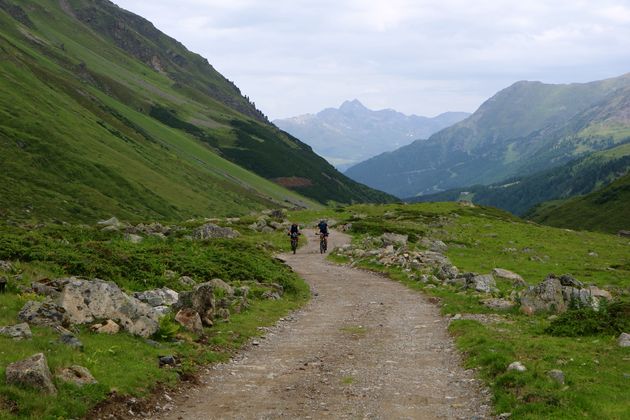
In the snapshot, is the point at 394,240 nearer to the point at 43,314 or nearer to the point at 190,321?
the point at 190,321

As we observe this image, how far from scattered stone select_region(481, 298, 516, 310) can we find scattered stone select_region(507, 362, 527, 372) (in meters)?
10.6

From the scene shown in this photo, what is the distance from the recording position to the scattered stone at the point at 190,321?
779 inches

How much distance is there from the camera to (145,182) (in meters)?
130

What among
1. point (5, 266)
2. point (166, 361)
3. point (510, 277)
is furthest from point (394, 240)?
point (166, 361)

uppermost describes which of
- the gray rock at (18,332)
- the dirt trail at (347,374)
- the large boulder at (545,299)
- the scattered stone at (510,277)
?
the gray rock at (18,332)

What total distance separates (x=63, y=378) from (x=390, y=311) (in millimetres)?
17633

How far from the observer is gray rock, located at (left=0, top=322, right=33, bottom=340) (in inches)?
585

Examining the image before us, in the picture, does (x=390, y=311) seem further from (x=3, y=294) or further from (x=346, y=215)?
(x=346, y=215)

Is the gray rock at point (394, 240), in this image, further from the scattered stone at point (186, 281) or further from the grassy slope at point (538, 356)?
the scattered stone at point (186, 281)

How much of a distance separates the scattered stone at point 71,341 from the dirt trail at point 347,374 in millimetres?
3383

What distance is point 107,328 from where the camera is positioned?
17375mm

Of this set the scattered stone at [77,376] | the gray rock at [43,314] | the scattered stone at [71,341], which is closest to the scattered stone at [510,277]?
the gray rock at [43,314]

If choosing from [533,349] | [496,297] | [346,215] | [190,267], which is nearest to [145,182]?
[346,215]

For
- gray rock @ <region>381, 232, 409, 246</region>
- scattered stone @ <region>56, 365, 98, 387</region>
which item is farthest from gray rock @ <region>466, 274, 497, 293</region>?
scattered stone @ <region>56, 365, 98, 387</region>
